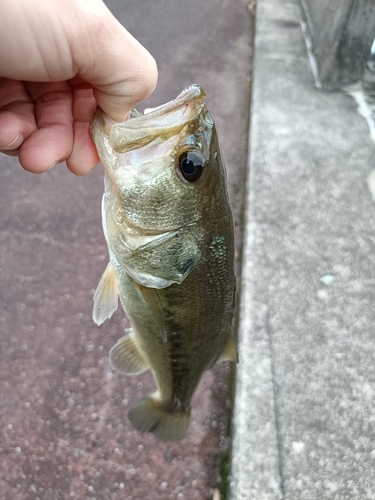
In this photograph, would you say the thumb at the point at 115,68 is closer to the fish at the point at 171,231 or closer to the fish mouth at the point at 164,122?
the fish at the point at 171,231

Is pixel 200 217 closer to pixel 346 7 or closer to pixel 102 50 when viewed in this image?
pixel 102 50

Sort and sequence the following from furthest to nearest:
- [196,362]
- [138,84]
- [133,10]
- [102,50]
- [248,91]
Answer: [133,10], [248,91], [196,362], [138,84], [102,50]

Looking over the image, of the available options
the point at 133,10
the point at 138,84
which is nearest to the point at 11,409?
the point at 138,84

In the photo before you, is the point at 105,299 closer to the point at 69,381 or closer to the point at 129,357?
the point at 129,357

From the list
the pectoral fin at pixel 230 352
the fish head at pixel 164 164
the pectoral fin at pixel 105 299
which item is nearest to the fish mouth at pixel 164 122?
the fish head at pixel 164 164

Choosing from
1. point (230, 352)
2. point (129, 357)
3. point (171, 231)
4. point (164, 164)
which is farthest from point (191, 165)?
point (129, 357)

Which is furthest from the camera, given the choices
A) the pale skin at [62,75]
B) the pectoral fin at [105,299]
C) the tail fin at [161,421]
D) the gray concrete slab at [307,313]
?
the gray concrete slab at [307,313]

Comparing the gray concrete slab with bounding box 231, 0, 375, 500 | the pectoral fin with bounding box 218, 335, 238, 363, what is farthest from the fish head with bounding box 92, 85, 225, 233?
the gray concrete slab with bounding box 231, 0, 375, 500

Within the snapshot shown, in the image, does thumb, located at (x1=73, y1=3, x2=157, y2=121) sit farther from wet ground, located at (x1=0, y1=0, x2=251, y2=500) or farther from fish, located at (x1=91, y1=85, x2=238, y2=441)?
wet ground, located at (x1=0, y1=0, x2=251, y2=500)
